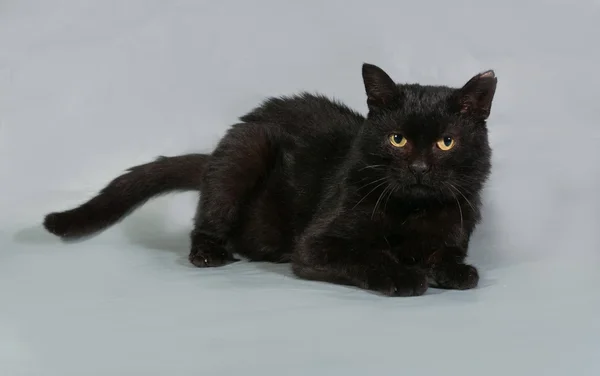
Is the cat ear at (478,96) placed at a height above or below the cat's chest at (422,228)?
above

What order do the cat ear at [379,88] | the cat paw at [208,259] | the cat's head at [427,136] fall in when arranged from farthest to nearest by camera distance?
the cat paw at [208,259]
the cat ear at [379,88]
the cat's head at [427,136]

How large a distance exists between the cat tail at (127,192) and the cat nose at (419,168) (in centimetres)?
115

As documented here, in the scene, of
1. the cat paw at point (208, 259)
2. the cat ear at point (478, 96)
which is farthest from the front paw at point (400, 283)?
the cat paw at point (208, 259)

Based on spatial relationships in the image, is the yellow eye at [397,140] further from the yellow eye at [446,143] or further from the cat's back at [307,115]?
the cat's back at [307,115]

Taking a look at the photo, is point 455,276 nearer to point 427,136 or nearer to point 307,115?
point 427,136

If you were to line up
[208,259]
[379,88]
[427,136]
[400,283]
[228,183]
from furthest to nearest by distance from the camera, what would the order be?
[228,183]
[208,259]
[379,88]
[427,136]
[400,283]

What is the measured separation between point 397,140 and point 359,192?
10.0 inches

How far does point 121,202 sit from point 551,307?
184 cm

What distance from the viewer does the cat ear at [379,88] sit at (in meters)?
2.78

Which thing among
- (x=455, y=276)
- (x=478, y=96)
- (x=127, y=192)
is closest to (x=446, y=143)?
(x=478, y=96)

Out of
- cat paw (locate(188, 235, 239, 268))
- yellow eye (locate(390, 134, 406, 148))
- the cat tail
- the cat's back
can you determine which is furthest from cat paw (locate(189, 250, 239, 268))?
yellow eye (locate(390, 134, 406, 148))

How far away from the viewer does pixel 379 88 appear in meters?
2.80

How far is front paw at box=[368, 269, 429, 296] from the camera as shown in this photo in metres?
2.52

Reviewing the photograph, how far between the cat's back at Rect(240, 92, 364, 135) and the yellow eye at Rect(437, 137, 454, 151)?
0.67 metres
